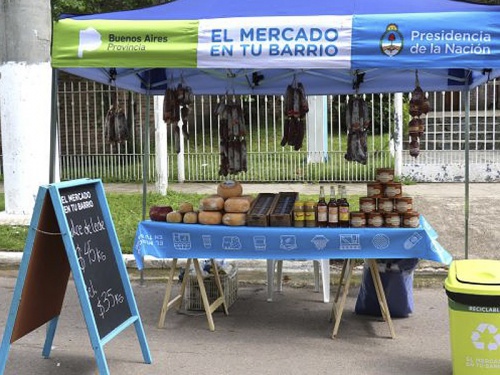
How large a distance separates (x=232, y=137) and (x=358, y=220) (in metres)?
1.63

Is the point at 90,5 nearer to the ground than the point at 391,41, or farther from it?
farther from it

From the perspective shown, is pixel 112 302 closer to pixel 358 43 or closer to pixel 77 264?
pixel 77 264

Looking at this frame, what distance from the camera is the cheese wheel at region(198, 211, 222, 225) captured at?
226 inches

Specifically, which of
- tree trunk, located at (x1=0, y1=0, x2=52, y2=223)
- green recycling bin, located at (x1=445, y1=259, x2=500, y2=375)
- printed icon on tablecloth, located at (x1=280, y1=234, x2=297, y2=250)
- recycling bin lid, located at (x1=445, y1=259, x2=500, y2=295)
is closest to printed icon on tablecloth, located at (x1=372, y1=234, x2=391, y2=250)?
printed icon on tablecloth, located at (x1=280, y1=234, x2=297, y2=250)

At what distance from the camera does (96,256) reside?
15.4ft

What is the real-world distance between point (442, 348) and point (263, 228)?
1.79 m

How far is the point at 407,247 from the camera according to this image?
541cm

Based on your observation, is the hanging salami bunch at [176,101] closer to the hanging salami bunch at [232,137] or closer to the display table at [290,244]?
the hanging salami bunch at [232,137]

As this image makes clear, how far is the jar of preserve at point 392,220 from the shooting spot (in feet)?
18.1

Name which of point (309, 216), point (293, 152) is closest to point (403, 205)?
point (309, 216)

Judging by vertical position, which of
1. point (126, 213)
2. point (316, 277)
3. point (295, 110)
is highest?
point (295, 110)

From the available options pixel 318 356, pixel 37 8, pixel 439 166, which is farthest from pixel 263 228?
pixel 439 166

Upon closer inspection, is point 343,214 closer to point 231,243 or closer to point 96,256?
point 231,243

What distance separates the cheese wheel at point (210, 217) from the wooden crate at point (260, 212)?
0.90 ft
